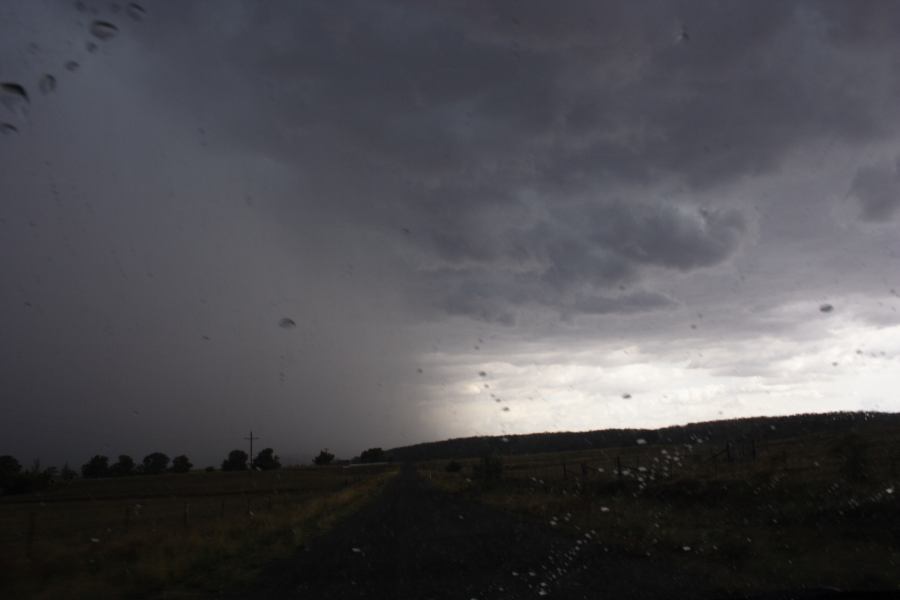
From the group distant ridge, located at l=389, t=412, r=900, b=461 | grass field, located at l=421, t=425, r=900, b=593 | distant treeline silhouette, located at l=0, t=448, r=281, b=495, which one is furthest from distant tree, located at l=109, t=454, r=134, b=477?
grass field, located at l=421, t=425, r=900, b=593

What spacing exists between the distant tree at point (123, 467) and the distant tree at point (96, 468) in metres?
1.37

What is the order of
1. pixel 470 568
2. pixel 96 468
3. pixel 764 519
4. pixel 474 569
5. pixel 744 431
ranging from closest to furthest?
pixel 474 569 < pixel 470 568 < pixel 764 519 < pixel 744 431 < pixel 96 468

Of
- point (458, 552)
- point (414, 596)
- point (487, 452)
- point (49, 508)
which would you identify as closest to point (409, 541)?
point (458, 552)

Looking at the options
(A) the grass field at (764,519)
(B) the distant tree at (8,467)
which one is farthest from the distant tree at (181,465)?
(A) the grass field at (764,519)

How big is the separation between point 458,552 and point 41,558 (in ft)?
34.6

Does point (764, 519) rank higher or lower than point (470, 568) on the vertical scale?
higher

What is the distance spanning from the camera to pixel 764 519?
14438mm

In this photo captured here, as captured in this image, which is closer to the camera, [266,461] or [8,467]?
[8,467]

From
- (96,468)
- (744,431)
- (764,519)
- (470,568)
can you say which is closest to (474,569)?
(470,568)

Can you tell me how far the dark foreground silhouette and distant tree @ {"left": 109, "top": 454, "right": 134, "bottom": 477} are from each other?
5187 inches

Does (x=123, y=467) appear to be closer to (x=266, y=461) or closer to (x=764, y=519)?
(x=266, y=461)

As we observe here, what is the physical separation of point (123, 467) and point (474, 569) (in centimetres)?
14265

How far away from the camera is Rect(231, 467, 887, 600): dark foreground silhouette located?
890cm

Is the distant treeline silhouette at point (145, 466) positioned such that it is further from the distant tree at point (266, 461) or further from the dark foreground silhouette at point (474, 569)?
the dark foreground silhouette at point (474, 569)
